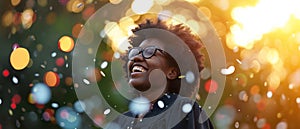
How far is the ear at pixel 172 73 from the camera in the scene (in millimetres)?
1440

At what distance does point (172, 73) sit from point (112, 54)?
32.5 inches

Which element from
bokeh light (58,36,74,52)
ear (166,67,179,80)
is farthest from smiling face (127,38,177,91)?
bokeh light (58,36,74,52)

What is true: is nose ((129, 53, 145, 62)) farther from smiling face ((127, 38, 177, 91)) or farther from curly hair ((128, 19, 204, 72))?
curly hair ((128, 19, 204, 72))

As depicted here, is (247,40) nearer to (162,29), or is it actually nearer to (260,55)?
(260,55)

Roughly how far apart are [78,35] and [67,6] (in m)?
0.13

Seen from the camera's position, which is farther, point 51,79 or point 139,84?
point 51,79

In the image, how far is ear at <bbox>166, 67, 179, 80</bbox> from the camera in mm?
1440

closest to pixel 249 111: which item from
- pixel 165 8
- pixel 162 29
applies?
pixel 165 8

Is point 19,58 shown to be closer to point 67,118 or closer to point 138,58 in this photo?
point 67,118

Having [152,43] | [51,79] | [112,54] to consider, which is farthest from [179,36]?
[51,79]

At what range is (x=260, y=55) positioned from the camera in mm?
2445

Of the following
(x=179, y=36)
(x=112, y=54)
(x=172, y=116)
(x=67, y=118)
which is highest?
(x=179, y=36)

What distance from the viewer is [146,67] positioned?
141cm

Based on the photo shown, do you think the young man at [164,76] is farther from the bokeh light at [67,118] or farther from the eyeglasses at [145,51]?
the bokeh light at [67,118]
